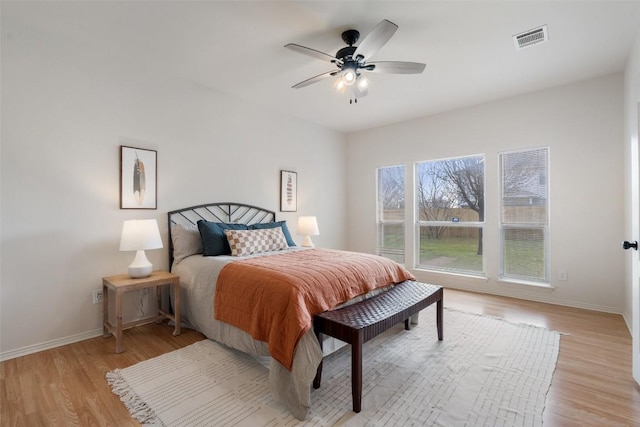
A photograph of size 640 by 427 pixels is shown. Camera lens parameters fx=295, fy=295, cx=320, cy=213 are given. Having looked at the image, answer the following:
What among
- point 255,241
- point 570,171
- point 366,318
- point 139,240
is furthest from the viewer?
point 570,171

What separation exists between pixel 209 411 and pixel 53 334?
186cm

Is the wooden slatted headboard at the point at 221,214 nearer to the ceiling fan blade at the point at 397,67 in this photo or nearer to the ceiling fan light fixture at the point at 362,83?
the ceiling fan light fixture at the point at 362,83

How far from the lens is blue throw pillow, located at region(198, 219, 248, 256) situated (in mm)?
3109

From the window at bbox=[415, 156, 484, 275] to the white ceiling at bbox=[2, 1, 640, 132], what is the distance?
4.01 ft

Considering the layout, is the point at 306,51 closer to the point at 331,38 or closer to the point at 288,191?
the point at 331,38

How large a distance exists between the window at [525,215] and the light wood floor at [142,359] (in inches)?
34.3

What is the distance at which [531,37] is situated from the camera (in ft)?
8.21

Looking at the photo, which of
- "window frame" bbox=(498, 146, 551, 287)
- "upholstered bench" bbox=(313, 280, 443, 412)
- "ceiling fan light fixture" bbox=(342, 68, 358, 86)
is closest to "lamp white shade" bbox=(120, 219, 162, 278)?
"upholstered bench" bbox=(313, 280, 443, 412)

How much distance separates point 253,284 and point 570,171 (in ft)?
12.6

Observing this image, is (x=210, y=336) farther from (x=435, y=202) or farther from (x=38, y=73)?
(x=435, y=202)

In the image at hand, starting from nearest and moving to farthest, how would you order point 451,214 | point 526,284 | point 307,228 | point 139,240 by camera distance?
point 139,240 < point 526,284 < point 307,228 < point 451,214

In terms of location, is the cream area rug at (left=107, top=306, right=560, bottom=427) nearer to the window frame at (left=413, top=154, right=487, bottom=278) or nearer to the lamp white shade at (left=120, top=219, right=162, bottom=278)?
the lamp white shade at (left=120, top=219, right=162, bottom=278)

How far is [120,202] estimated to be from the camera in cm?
293

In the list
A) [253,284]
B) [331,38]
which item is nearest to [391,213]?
[331,38]
